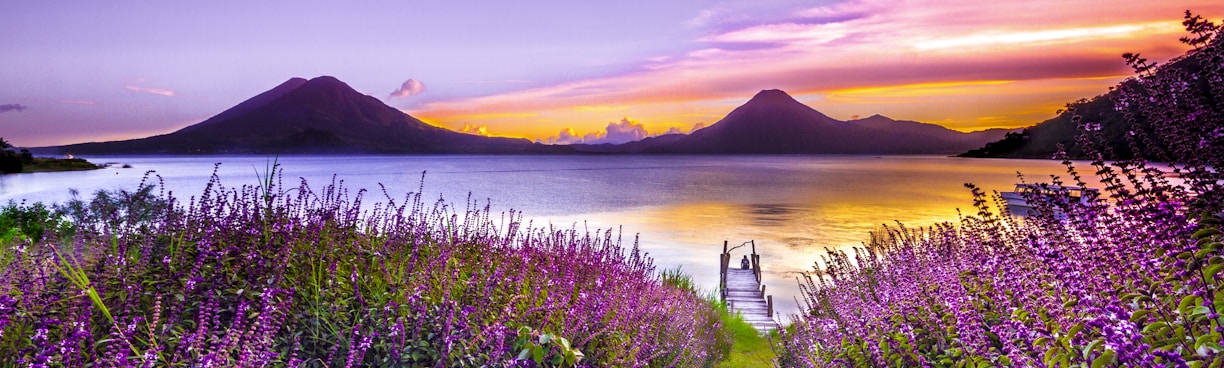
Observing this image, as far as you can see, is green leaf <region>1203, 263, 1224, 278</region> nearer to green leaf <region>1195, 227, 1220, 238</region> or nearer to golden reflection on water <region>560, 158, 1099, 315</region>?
green leaf <region>1195, 227, 1220, 238</region>

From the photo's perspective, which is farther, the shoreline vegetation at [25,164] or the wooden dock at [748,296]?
the shoreline vegetation at [25,164]

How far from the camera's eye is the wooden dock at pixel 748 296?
14.4 metres

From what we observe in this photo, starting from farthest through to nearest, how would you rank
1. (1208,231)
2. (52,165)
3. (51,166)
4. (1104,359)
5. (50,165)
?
(52,165) → (51,166) → (50,165) → (1208,231) → (1104,359)

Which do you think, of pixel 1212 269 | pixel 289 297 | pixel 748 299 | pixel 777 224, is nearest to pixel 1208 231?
pixel 1212 269

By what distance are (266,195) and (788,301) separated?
68.9 ft

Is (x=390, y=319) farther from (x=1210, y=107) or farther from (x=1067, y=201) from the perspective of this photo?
(x=1210, y=107)

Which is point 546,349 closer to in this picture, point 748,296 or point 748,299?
point 748,299

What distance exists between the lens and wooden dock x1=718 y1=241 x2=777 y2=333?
47.1ft

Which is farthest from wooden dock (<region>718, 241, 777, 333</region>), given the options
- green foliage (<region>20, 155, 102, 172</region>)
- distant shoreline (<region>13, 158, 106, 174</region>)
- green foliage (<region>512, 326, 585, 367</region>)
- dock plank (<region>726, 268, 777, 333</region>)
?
distant shoreline (<region>13, 158, 106, 174</region>)

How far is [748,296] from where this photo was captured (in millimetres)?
17609

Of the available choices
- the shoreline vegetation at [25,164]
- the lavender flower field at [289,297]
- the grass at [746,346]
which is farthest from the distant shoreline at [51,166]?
the lavender flower field at [289,297]

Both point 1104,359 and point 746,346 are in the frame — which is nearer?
point 1104,359

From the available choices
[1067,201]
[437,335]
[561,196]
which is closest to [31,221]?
[437,335]

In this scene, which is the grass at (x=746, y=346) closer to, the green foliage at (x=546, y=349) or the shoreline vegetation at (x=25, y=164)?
the green foliage at (x=546, y=349)
